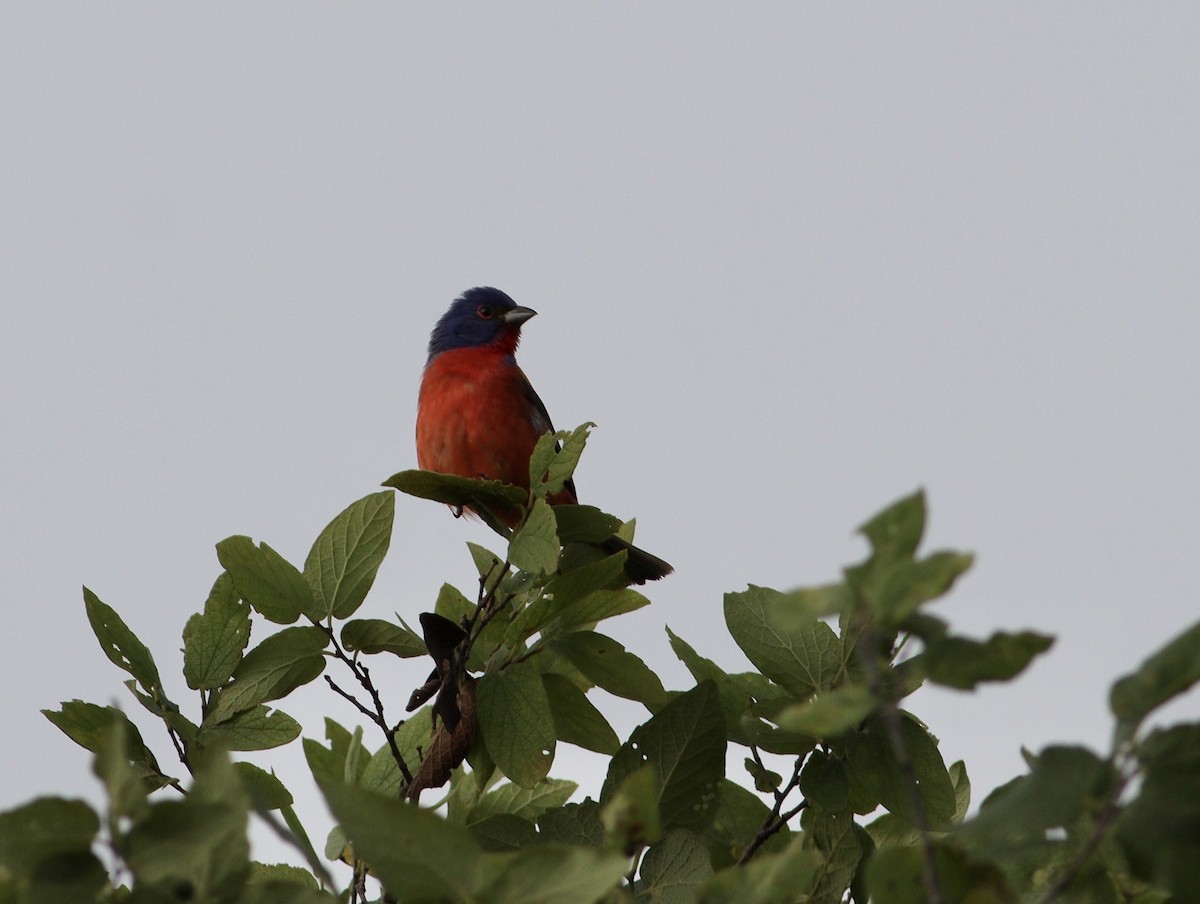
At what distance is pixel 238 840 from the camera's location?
1671 millimetres

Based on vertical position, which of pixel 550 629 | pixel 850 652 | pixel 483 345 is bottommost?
pixel 850 652

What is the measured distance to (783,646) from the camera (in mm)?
3387

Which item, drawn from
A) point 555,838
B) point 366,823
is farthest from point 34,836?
point 555,838

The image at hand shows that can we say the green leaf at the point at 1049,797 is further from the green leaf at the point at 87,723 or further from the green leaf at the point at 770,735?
the green leaf at the point at 87,723

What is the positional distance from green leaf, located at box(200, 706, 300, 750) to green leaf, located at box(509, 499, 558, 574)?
726 mm

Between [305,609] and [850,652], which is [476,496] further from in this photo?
[850,652]

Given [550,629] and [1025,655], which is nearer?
[1025,655]

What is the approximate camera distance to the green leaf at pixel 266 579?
139 inches

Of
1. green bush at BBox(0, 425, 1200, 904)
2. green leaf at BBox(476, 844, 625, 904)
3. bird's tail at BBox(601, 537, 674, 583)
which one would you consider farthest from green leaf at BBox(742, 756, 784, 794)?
bird's tail at BBox(601, 537, 674, 583)

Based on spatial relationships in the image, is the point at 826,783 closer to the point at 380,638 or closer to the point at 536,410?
the point at 380,638

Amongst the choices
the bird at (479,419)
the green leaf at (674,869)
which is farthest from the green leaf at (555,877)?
the bird at (479,419)

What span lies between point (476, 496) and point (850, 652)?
3.63 ft

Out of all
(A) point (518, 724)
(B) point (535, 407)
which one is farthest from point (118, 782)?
(B) point (535, 407)

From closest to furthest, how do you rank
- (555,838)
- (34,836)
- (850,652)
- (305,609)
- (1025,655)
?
(1025,655) → (34,836) → (555,838) → (850,652) → (305,609)
